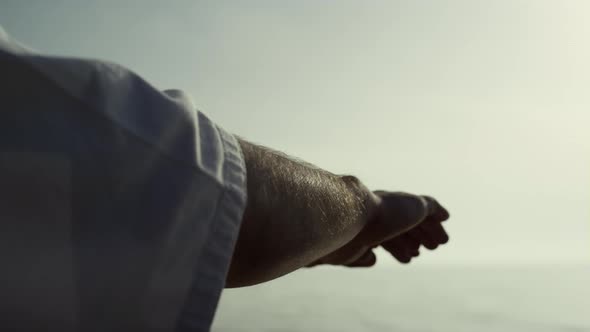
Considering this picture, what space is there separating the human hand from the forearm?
0.38 m

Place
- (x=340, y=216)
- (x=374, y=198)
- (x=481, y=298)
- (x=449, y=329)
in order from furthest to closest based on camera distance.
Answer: (x=481, y=298) → (x=449, y=329) → (x=374, y=198) → (x=340, y=216)

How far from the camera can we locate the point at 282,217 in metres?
0.70

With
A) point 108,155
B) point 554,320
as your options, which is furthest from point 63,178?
point 554,320

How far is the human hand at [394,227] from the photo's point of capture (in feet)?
4.36

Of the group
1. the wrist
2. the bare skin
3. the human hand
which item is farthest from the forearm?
the human hand

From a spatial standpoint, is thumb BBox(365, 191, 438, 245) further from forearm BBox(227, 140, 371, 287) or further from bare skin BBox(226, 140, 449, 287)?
forearm BBox(227, 140, 371, 287)

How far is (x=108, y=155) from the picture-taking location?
46 cm

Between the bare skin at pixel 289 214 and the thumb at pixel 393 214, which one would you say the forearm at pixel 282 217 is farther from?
the thumb at pixel 393 214

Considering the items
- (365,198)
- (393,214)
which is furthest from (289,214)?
(393,214)

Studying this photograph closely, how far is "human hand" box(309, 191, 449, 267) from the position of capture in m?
1.33

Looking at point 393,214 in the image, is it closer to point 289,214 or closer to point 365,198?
point 365,198

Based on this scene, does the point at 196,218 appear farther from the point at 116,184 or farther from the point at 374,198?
the point at 374,198

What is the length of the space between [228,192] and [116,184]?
0.12 metres

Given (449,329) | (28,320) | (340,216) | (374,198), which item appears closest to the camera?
(28,320)
